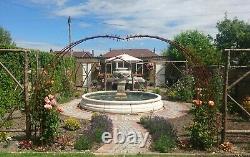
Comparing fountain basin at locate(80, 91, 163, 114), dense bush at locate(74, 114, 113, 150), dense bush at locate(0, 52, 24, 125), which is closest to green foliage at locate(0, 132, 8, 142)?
dense bush at locate(74, 114, 113, 150)

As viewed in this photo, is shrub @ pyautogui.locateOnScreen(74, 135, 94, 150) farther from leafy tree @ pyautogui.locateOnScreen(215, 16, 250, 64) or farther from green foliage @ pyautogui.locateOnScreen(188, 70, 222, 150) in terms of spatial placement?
leafy tree @ pyautogui.locateOnScreen(215, 16, 250, 64)

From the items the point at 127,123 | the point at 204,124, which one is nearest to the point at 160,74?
the point at 127,123

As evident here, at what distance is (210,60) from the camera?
22.7 meters

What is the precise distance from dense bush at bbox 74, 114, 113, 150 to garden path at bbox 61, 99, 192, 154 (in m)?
0.31

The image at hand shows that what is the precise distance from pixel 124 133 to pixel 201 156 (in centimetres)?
287

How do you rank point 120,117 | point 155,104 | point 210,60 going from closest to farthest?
point 120,117 < point 155,104 < point 210,60

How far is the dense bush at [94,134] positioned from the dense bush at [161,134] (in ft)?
4.38

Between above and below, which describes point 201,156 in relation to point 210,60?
below

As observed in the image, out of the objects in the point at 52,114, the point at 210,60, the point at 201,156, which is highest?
the point at 210,60

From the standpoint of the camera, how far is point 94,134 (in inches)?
349

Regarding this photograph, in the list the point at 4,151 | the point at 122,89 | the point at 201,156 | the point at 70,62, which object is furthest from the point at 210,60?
the point at 4,151

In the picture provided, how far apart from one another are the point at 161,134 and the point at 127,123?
9.37 ft

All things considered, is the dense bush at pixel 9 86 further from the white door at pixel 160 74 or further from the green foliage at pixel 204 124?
the white door at pixel 160 74

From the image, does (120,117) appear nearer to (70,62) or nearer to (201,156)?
(201,156)
